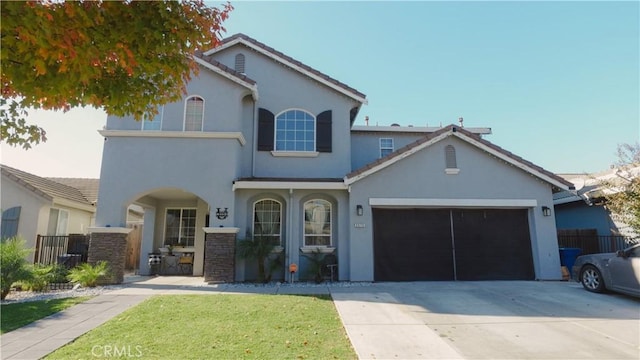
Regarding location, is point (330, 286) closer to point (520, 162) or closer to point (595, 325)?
point (595, 325)

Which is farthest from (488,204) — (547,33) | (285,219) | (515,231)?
(285,219)

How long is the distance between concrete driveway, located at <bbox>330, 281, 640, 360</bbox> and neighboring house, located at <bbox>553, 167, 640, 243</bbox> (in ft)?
13.7

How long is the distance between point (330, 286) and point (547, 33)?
10.6 meters

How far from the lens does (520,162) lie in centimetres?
1298

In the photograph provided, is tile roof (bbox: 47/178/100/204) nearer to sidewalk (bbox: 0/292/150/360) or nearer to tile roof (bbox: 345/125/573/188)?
sidewalk (bbox: 0/292/150/360)

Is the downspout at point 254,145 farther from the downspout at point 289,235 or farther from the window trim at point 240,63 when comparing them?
the downspout at point 289,235

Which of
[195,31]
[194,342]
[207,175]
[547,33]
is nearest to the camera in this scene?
[195,31]

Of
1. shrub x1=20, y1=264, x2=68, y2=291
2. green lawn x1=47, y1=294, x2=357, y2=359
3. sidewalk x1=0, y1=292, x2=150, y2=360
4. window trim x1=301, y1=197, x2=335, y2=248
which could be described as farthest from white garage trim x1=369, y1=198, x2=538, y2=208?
shrub x1=20, y1=264, x2=68, y2=291

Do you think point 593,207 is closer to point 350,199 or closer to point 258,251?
point 350,199

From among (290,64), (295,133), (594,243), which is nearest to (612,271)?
(594,243)

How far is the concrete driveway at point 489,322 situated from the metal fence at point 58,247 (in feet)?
33.7

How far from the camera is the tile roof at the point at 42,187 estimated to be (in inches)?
601

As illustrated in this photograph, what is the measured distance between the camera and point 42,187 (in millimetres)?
16047

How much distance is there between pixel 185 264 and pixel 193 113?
6.43 meters
